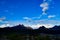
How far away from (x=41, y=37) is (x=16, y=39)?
→ 385 cm

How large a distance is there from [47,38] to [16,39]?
4.78 meters

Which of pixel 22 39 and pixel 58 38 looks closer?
pixel 22 39

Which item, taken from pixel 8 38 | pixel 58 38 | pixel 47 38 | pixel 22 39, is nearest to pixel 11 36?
pixel 8 38

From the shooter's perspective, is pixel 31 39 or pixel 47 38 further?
pixel 47 38

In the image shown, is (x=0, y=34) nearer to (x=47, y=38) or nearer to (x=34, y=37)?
(x=34, y=37)

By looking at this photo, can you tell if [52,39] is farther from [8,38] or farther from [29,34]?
[8,38]

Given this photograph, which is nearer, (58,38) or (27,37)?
(27,37)

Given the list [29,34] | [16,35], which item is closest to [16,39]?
[16,35]

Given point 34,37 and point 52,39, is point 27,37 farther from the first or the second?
point 52,39

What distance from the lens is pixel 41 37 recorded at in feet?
77.5

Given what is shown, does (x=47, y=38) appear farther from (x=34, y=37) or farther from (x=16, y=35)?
(x=16, y=35)

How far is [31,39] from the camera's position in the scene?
22.0 m

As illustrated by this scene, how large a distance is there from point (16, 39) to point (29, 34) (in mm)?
2233

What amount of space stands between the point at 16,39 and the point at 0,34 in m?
2.51
